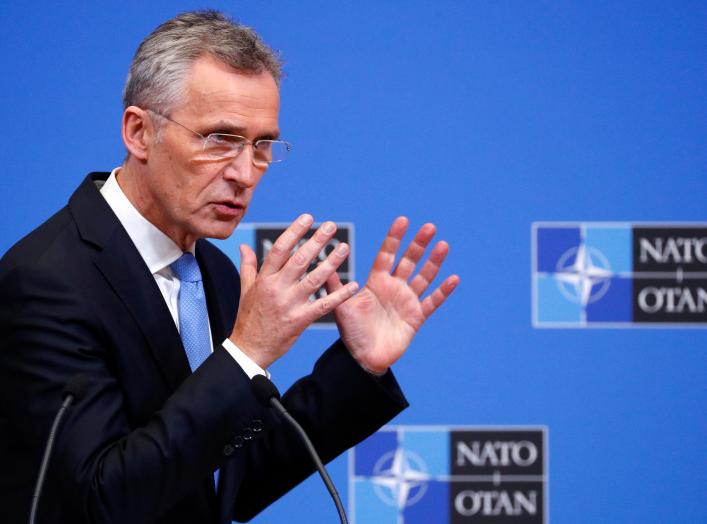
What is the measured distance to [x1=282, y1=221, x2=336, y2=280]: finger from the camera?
3.78ft

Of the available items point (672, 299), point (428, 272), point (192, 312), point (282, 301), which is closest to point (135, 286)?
point (192, 312)

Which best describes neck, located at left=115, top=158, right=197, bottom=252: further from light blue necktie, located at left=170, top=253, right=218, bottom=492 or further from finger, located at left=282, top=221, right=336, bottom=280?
finger, located at left=282, top=221, right=336, bottom=280

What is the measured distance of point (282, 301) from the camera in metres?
1.17

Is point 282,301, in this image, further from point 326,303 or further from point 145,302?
point 145,302

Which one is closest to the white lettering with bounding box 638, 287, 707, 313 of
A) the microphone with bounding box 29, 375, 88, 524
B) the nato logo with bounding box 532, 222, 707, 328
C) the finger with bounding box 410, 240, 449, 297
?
the nato logo with bounding box 532, 222, 707, 328

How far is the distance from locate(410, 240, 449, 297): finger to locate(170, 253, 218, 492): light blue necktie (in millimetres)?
315

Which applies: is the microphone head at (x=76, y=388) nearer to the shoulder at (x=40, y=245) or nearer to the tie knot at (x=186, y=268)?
the shoulder at (x=40, y=245)

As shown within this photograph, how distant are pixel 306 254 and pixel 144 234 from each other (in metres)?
0.33

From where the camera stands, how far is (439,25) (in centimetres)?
231

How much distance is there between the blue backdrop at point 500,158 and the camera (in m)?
2.30

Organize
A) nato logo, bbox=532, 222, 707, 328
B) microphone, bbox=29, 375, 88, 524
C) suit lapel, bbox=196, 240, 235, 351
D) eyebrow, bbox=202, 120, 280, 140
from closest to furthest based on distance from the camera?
microphone, bbox=29, 375, 88, 524, eyebrow, bbox=202, 120, 280, 140, suit lapel, bbox=196, 240, 235, 351, nato logo, bbox=532, 222, 707, 328

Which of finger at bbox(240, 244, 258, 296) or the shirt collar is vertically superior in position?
the shirt collar

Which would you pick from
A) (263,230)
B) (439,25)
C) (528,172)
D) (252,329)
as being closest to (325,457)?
(252,329)

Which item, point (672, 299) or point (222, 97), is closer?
point (222, 97)
